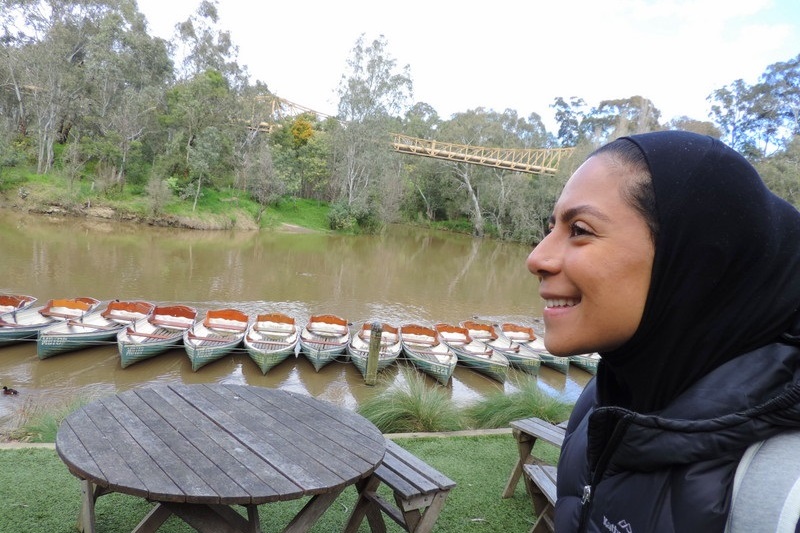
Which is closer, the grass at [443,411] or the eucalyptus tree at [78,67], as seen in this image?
the grass at [443,411]

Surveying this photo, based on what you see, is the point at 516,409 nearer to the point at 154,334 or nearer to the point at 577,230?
the point at 577,230

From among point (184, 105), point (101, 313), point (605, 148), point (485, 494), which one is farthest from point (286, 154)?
point (605, 148)

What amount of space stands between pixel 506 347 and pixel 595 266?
11290mm

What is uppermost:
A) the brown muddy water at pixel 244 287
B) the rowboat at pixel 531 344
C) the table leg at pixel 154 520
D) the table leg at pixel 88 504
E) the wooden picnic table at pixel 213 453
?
the wooden picnic table at pixel 213 453

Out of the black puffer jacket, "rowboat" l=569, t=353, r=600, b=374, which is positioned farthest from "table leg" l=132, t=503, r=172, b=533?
"rowboat" l=569, t=353, r=600, b=374

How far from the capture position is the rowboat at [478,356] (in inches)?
406

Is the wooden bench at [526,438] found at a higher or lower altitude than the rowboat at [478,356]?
higher

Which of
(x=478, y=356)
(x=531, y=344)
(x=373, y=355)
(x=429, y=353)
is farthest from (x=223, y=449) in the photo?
(x=531, y=344)

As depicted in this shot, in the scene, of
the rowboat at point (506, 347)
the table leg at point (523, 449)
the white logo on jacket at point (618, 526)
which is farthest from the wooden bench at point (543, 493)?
the rowboat at point (506, 347)

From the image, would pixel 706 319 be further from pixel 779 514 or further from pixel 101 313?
pixel 101 313

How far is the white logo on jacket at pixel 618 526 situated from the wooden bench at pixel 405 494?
82.7 inches

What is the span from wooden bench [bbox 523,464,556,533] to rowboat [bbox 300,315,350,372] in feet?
21.6

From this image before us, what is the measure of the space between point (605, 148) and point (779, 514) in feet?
1.94

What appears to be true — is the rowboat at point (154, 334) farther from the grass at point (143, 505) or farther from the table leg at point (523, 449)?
the table leg at point (523, 449)
